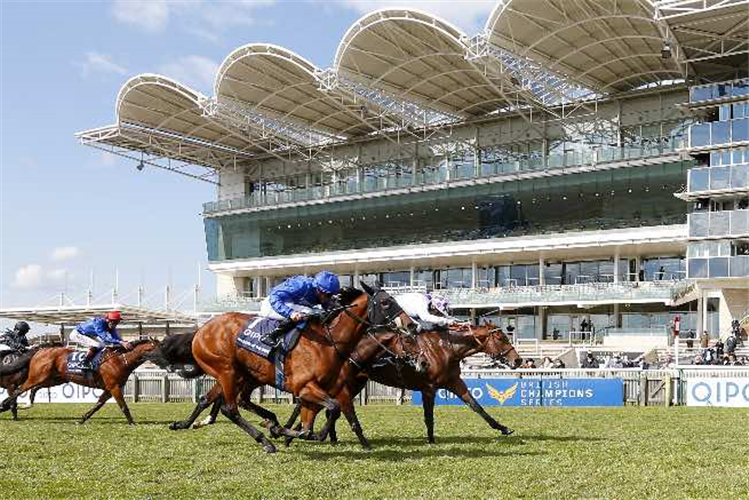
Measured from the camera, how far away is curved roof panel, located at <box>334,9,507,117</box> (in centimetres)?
4591

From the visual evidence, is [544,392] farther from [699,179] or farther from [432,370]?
[699,179]

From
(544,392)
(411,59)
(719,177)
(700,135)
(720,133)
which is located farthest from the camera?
(411,59)

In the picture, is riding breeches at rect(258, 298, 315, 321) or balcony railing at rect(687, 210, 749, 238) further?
balcony railing at rect(687, 210, 749, 238)

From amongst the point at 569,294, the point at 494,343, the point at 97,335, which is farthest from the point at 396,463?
the point at 569,294

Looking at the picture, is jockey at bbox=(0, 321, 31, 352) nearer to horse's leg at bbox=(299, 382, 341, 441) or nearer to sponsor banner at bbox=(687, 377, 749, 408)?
horse's leg at bbox=(299, 382, 341, 441)

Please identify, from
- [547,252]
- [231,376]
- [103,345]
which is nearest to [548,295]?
[547,252]

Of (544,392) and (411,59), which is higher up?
(411,59)

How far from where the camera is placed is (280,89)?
178 ft

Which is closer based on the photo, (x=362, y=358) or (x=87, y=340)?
(x=362, y=358)

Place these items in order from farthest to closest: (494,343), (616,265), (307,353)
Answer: (616,265) → (494,343) → (307,353)

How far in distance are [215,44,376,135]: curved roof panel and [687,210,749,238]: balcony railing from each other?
60.5ft

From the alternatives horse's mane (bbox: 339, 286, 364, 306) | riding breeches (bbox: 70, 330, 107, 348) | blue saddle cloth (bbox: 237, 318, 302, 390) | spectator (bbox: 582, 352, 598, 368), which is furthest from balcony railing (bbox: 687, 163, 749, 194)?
blue saddle cloth (bbox: 237, 318, 302, 390)

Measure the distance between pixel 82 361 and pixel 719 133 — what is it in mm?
34413

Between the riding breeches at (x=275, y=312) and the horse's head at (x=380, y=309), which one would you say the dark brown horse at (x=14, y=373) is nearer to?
the riding breeches at (x=275, y=312)
